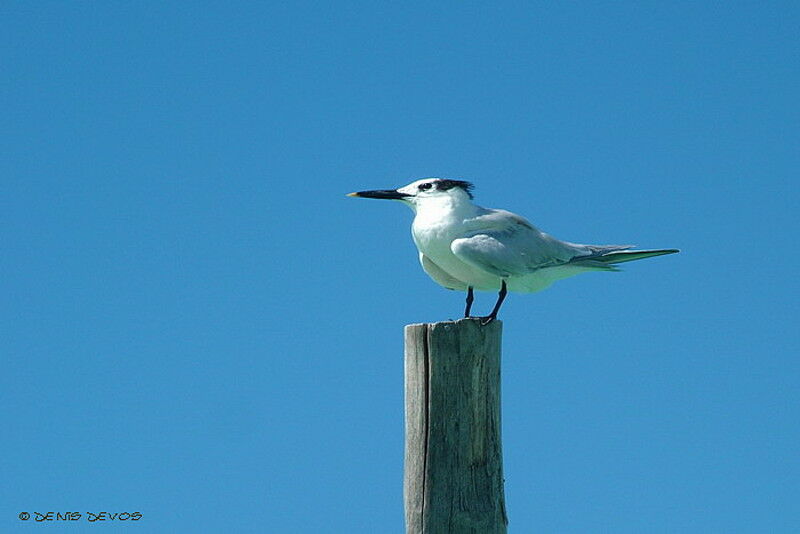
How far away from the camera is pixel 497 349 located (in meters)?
5.77

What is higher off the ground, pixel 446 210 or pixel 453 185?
pixel 453 185

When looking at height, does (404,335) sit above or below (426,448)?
above

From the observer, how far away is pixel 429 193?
23.0 ft

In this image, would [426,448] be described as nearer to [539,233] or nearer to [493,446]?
[493,446]

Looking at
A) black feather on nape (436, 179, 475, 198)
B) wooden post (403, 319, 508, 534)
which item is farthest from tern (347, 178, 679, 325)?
wooden post (403, 319, 508, 534)

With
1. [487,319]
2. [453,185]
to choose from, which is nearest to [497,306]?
[487,319]

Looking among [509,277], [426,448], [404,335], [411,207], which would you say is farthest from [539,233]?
[426,448]

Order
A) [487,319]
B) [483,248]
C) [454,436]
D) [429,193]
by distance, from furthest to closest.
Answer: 1. [429,193]
2. [483,248]
3. [487,319]
4. [454,436]

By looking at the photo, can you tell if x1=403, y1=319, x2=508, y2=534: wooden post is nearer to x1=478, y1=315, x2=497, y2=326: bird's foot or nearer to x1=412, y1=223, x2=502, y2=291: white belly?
x1=478, y1=315, x2=497, y2=326: bird's foot

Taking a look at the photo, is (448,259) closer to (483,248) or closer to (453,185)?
(483,248)

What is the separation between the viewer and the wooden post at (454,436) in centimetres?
541

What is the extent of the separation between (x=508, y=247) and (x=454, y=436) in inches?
67.1

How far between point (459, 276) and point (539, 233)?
0.73 metres

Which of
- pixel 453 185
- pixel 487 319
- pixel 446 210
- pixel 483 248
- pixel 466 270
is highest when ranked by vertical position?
pixel 453 185
